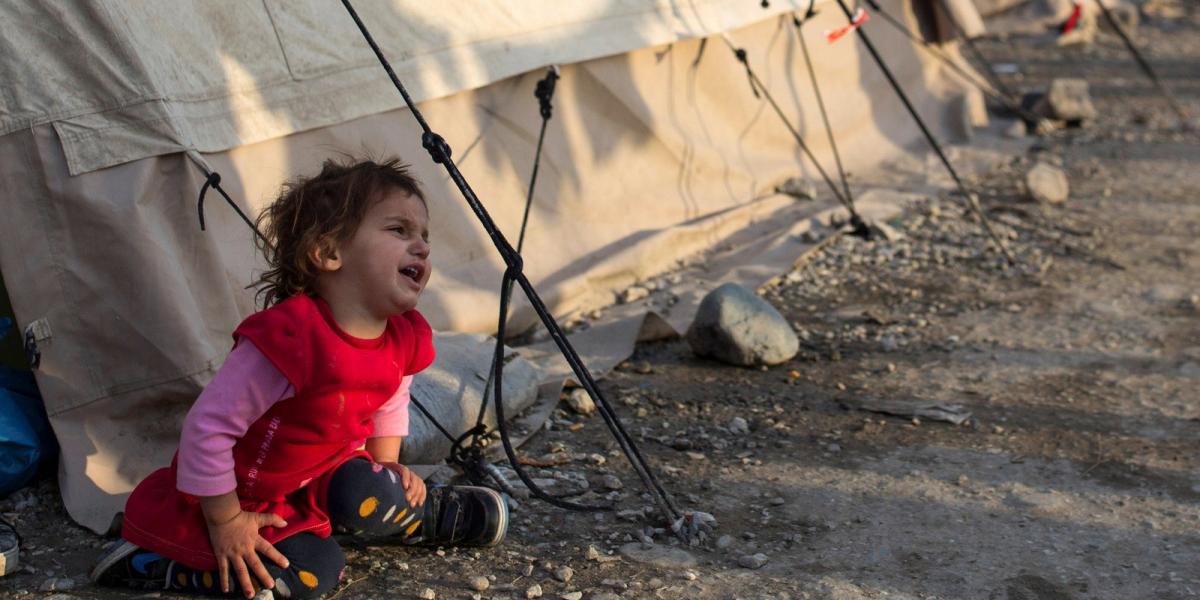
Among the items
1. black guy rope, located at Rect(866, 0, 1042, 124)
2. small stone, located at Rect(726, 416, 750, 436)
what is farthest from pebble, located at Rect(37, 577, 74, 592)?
black guy rope, located at Rect(866, 0, 1042, 124)

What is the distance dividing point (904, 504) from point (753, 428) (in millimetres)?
620

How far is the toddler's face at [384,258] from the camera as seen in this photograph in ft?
8.35

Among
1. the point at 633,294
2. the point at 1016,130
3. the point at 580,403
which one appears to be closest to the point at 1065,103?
the point at 1016,130

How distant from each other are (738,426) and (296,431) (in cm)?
150

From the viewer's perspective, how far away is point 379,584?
2699 mm

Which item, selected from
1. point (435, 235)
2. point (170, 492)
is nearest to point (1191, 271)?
point (435, 235)

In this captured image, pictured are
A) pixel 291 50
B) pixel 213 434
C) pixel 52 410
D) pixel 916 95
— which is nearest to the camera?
pixel 213 434

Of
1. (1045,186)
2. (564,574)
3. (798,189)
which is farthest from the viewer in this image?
(1045,186)

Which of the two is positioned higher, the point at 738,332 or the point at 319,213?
the point at 319,213

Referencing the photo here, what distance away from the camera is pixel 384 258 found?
255 cm

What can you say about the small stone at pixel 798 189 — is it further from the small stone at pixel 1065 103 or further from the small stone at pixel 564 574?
the small stone at pixel 564 574

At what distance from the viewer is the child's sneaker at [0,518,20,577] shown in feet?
8.87

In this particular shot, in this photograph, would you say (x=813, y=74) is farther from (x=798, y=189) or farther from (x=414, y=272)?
(x=414, y=272)

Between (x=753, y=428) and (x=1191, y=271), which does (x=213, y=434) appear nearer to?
(x=753, y=428)
